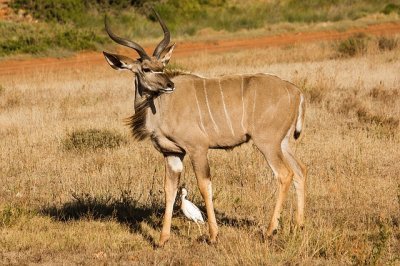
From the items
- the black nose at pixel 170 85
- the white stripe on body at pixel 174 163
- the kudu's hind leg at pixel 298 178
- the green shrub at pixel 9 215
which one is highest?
the black nose at pixel 170 85

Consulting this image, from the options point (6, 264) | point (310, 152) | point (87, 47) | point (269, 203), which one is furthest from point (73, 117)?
point (87, 47)

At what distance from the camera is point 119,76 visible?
18.2m

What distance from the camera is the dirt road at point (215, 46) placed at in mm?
21906

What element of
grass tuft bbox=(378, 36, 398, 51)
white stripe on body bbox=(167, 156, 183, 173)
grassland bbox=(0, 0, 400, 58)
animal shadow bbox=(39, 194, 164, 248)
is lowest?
grassland bbox=(0, 0, 400, 58)

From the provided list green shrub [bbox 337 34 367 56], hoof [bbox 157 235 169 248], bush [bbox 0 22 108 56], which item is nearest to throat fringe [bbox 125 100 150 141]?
hoof [bbox 157 235 169 248]

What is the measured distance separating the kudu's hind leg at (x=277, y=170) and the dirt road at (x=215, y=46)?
14.2m

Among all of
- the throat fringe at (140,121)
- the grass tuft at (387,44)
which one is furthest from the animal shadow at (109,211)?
the grass tuft at (387,44)

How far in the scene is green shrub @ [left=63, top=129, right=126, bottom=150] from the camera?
11.3 m

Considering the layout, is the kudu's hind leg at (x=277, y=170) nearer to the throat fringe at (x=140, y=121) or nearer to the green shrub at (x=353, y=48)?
the throat fringe at (x=140, y=121)

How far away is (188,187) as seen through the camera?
937 centimetres

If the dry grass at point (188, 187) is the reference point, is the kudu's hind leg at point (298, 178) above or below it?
above

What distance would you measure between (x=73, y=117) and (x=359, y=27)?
61.8 ft

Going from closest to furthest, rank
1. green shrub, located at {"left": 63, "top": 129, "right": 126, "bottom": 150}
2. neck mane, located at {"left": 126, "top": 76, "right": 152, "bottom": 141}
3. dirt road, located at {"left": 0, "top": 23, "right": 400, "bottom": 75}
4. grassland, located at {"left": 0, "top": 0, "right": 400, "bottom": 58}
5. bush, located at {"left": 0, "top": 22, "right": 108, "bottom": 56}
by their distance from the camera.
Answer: neck mane, located at {"left": 126, "top": 76, "right": 152, "bottom": 141}, green shrub, located at {"left": 63, "top": 129, "right": 126, "bottom": 150}, dirt road, located at {"left": 0, "top": 23, "right": 400, "bottom": 75}, bush, located at {"left": 0, "top": 22, "right": 108, "bottom": 56}, grassland, located at {"left": 0, "top": 0, "right": 400, "bottom": 58}

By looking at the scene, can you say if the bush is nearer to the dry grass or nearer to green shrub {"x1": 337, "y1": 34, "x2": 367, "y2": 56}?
the dry grass
